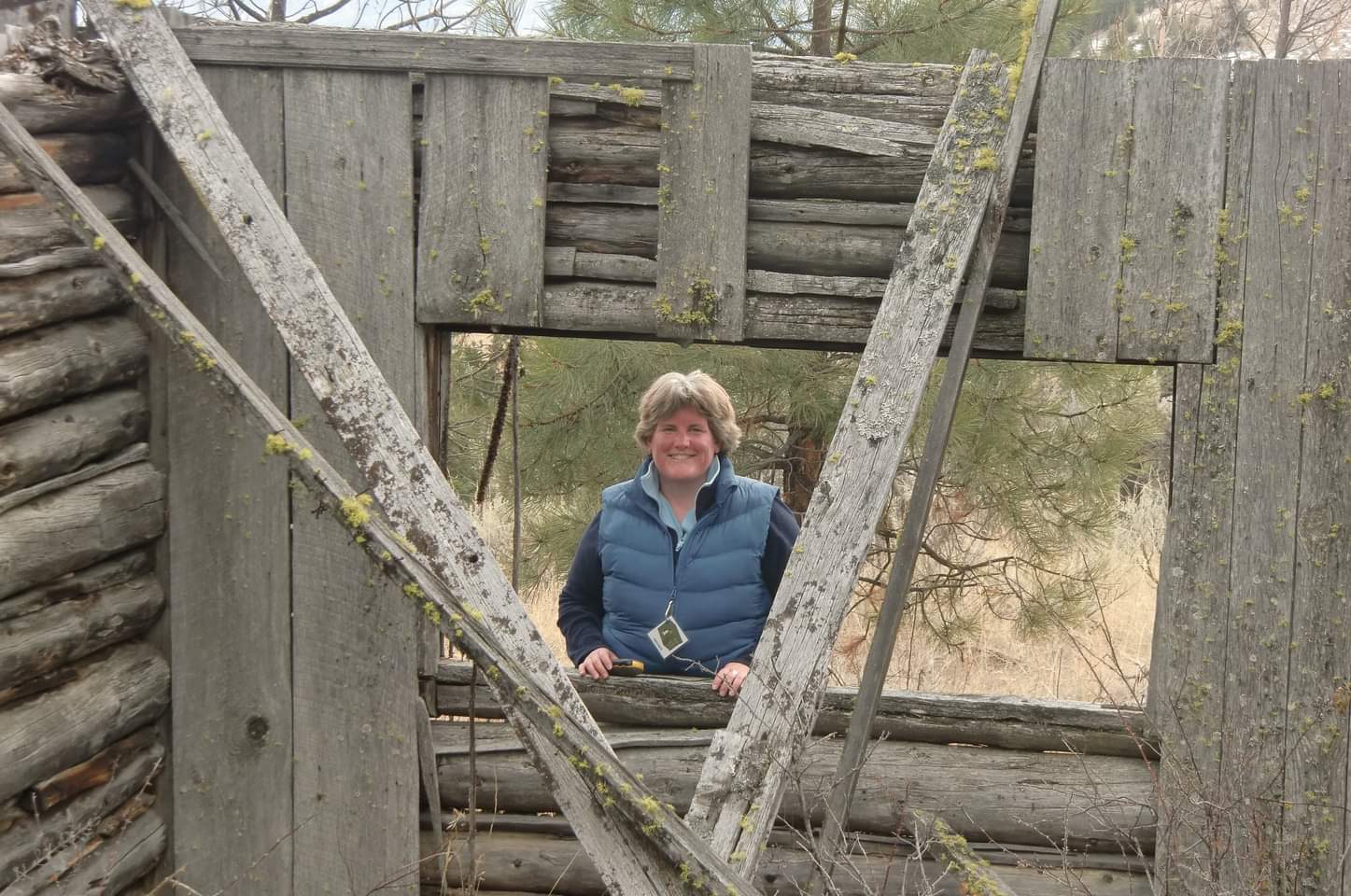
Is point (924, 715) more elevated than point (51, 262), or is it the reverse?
point (51, 262)

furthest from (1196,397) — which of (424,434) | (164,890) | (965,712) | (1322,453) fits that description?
(164,890)

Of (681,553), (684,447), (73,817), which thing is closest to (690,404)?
(684,447)

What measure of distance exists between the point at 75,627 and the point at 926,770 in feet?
7.44

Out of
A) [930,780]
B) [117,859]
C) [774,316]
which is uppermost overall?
[774,316]

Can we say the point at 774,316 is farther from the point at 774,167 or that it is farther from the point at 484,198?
the point at 484,198

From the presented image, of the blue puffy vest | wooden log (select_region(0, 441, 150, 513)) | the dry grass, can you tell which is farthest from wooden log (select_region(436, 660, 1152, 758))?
the dry grass

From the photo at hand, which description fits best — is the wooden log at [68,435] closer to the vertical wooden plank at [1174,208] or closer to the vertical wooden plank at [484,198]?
the vertical wooden plank at [484,198]

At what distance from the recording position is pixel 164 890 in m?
3.44

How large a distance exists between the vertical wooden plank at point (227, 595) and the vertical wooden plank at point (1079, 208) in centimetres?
200

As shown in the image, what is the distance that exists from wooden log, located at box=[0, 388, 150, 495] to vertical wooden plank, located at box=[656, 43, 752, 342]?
1.45 metres

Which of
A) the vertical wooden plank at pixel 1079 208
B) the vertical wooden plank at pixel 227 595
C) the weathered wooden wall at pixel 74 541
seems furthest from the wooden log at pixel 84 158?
the vertical wooden plank at pixel 1079 208

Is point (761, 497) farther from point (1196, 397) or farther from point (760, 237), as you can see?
point (1196, 397)

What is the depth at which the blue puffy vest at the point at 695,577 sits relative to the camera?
3.47 meters

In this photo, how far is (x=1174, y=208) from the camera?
302 centimetres
